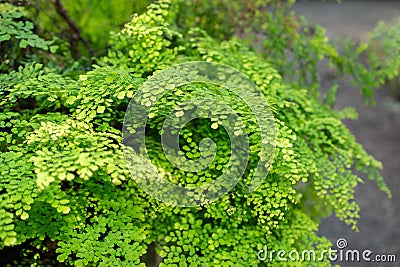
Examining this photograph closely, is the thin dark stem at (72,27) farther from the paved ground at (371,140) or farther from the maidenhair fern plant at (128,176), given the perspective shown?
the paved ground at (371,140)

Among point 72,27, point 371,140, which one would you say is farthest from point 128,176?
point 371,140

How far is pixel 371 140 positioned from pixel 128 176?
4205 mm

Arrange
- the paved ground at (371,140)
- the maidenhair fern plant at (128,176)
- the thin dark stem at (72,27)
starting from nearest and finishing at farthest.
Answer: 1. the maidenhair fern plant at (128,176)
2. the thin dark stem at (72,27)
3. the paved ground at (371,140)

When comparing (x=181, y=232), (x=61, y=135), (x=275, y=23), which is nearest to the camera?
(x=61, y=135)

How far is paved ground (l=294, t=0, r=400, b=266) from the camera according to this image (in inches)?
147

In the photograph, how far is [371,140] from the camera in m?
5.34

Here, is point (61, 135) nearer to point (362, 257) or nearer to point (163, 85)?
point (163, 85)

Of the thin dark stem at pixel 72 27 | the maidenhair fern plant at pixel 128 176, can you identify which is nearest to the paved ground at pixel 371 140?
the maidenhair fern plant at pixel 128 176

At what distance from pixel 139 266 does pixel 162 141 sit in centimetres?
60

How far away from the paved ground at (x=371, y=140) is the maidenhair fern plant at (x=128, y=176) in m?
1.10

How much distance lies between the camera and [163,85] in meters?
1.97

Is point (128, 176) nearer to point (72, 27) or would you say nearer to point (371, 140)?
point (72, 27)

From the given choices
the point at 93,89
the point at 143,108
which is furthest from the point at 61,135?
the point at 143,108

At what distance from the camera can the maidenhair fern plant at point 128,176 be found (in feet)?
5.86
